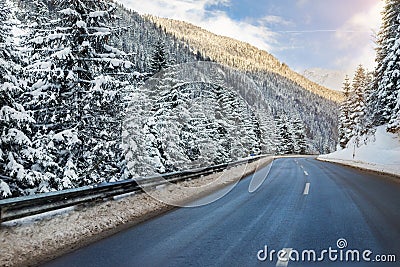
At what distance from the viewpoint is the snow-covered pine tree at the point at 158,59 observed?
24.2 metres

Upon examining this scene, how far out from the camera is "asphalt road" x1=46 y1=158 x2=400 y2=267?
199 inches

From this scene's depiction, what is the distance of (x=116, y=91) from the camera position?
12.8 m

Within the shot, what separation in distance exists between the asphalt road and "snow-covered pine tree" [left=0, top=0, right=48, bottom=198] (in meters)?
5.20

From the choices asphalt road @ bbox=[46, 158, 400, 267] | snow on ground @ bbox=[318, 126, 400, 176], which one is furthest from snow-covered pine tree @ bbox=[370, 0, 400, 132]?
asphalt road @ bbox=[46, 158, 400, 267]

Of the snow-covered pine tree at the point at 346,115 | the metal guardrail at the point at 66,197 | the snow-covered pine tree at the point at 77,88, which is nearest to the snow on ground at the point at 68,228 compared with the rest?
the metal guardrail at the point at 66,197

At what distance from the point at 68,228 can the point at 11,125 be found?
537cm

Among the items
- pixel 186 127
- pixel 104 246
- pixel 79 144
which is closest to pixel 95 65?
pixel 79 144

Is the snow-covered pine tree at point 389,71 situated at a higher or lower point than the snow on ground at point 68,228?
higher

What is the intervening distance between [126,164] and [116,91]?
17.9ft

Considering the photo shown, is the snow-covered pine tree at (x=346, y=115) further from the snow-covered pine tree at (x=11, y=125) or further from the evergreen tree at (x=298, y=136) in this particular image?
the snow-covered pine tree at (x=11, y=125)

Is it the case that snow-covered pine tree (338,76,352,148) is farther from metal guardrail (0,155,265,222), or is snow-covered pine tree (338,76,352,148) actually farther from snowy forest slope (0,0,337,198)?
metal guardrail (0,155,265,222)

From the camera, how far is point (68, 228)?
21.2 ft

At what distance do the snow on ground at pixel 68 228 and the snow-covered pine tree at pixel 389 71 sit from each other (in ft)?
85.8

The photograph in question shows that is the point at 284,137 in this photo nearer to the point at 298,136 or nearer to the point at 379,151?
the point at 298,136
